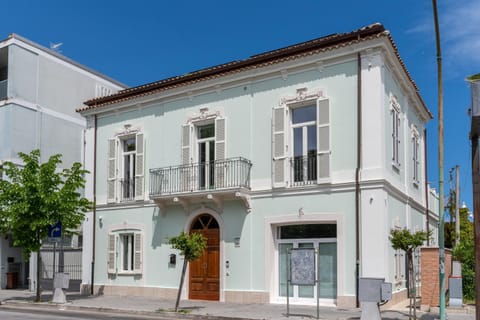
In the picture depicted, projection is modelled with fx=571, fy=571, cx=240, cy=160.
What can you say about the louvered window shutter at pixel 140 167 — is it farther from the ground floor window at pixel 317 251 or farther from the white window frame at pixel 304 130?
the white window frame at pixel 304 130

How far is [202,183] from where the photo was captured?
65.8ft

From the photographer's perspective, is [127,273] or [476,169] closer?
[476,169]

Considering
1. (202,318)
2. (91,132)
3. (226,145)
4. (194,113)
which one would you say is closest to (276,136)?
(226,145)

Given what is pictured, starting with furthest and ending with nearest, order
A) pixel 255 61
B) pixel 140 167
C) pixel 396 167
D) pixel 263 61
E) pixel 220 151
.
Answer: pixel 140 167 < pixel 220 151 < pixel 255 61 < pixel 263 61 < pixel 396 167

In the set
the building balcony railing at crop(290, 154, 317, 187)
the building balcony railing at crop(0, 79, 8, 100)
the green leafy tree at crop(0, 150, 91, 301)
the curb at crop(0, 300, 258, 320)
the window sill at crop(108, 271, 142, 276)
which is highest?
the building balcony railing at crop(0, 79, 8, 100)

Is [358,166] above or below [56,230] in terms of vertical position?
above

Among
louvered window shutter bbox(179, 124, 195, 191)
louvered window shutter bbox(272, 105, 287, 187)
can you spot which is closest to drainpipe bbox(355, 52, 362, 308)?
louvered window shutter bbox(272, 105, 287, 187)

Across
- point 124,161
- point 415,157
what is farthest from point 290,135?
point 124,161

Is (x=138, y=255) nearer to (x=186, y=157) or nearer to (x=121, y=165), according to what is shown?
(x=121, y=165)

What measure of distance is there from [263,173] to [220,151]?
1914 millimetres

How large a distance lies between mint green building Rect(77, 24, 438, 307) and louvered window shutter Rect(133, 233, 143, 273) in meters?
0.05

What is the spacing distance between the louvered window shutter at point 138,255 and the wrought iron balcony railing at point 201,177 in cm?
201

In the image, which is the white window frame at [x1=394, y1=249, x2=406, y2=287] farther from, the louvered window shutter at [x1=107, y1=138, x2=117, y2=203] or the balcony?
the louvered window shutter at [x1=107, y1=138, x2=117, y2=203]

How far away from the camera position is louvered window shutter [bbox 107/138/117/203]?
74.4ft
